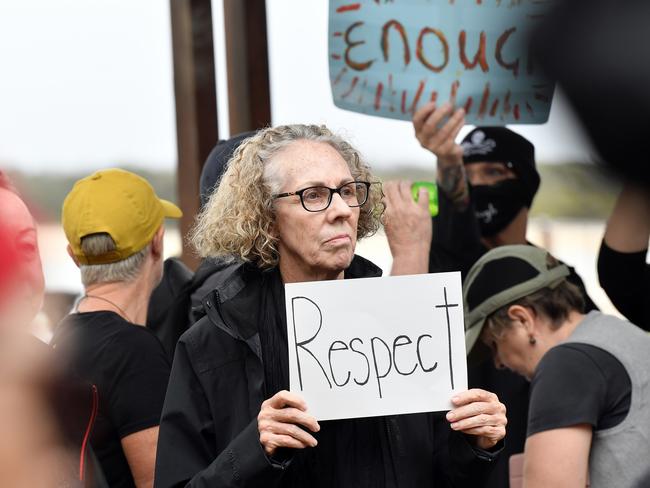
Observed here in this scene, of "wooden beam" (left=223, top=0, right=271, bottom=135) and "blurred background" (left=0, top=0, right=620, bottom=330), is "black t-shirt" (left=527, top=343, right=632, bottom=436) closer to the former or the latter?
"blurred background" (left=0, top=0, right=620, bottom=330)

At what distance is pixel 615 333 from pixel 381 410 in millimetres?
→ 890

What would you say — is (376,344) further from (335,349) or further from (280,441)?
(280,441)

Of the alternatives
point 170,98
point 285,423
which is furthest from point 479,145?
point 285,423

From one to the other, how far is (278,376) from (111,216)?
1.03 metres

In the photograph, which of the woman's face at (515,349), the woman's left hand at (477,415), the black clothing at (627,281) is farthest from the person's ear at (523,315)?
the woman's left hand at (477,415)

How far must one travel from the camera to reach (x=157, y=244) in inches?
112

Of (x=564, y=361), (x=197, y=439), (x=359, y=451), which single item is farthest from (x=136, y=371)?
(x=564, y=361)

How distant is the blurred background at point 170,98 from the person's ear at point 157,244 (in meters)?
0.63

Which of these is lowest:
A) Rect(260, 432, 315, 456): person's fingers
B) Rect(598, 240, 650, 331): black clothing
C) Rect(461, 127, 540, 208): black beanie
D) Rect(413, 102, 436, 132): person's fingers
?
Rect(598, 240, 650, 331): black clothing

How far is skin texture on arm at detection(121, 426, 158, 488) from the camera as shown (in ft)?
7.82

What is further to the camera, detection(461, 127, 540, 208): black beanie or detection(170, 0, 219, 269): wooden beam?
detection(170, 0, 219, 269): wooden beam

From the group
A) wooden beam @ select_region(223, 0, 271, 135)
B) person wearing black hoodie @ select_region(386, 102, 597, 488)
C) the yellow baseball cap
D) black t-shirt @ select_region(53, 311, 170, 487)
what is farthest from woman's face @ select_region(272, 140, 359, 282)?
wooden beam @ select_region(223, 0, 271, 135)

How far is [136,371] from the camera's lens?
243cm

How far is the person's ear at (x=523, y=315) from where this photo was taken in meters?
2.69
